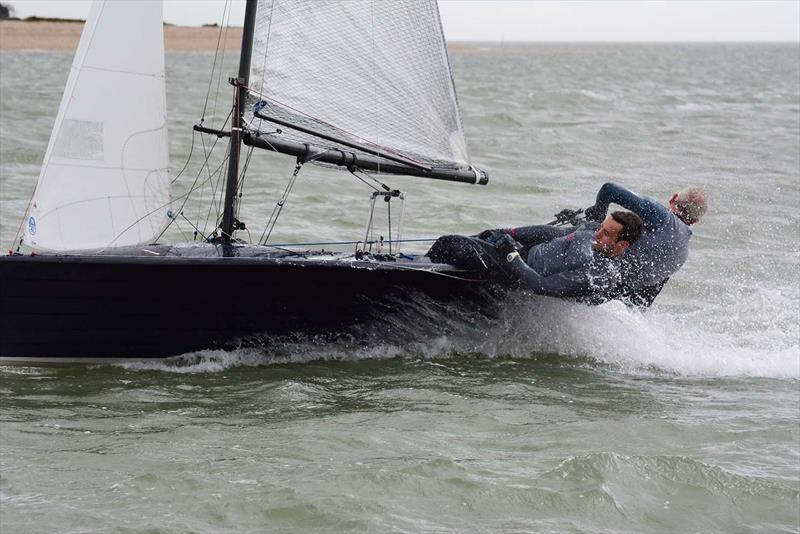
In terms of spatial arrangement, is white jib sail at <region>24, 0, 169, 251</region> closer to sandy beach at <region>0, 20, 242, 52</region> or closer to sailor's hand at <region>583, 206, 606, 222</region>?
sailor's hand at <region>583, 206, 606, 222</region>

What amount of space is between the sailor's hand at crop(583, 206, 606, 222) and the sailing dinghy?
2.51 feet

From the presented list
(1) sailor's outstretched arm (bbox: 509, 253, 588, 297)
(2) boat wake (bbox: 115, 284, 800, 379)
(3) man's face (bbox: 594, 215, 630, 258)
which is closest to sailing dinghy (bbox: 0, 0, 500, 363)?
(2) boat wake (bbox: 115, 284, 800, 379)

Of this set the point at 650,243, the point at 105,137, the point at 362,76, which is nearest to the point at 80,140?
the point at 105,137

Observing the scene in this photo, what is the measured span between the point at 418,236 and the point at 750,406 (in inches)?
219

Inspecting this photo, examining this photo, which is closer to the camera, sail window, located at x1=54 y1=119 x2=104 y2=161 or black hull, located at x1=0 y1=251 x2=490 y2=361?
black hull, located at x1=0 y1=251 x2=490 y2=361

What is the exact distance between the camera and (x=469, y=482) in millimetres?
5293

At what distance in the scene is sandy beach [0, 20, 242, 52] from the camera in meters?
60.0

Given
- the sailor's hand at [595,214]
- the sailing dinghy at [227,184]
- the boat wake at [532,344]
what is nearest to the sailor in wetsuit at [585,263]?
the sailor's hand at [595,214]

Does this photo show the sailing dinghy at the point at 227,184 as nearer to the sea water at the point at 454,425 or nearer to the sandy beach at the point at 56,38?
the sea water at the point at 454,425

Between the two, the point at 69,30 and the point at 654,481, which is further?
the point at 69,30

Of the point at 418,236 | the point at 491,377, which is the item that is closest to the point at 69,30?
the point at 418,236

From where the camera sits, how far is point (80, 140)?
6.86 m

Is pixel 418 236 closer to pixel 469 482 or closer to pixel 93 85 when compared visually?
pixel 93 85

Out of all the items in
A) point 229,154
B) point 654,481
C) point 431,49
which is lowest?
point 654,481
